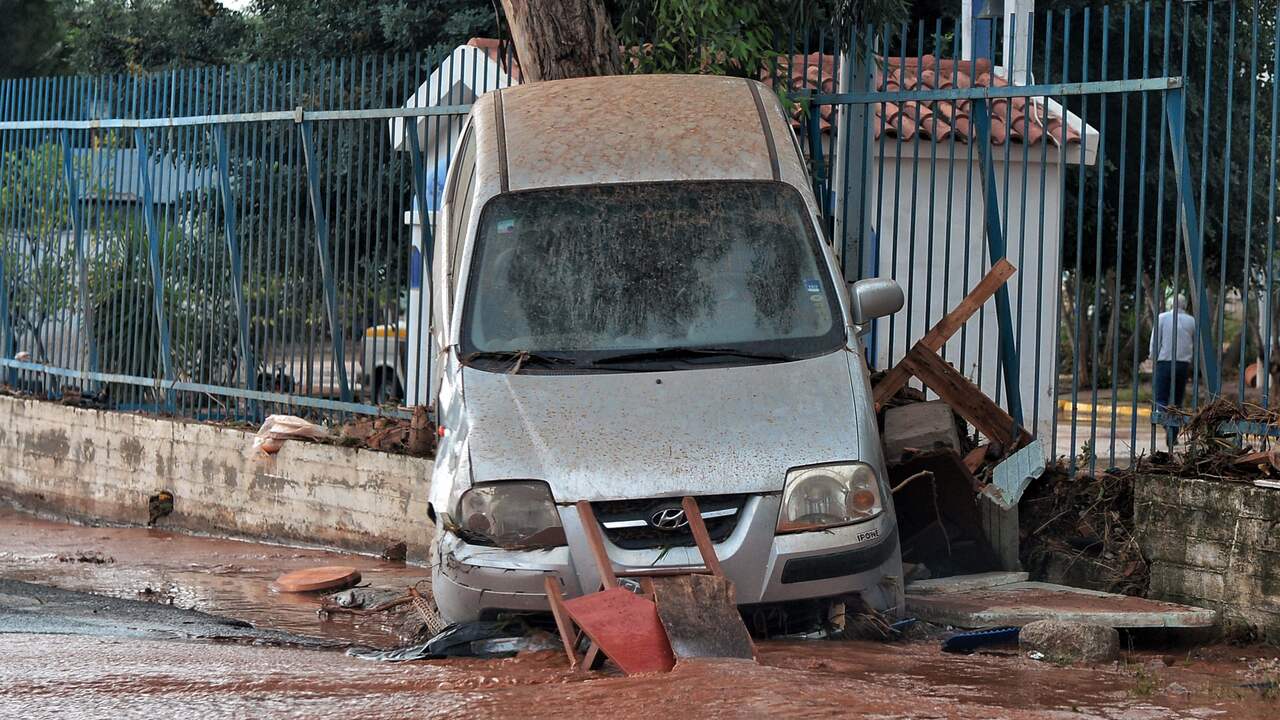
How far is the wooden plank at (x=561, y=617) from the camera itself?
542cm

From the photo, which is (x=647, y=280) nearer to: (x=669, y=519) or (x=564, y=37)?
(x=669, y=519)

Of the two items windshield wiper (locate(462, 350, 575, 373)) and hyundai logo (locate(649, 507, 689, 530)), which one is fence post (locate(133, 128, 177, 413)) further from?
hyundai logo (locate(649, 507, 689, 530))

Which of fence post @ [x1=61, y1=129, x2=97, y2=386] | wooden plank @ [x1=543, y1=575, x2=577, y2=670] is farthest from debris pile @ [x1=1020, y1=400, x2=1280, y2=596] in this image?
fence post @ [x1=61, y1=129, x2=97, y2=386]

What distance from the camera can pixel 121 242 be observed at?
40.1 feet

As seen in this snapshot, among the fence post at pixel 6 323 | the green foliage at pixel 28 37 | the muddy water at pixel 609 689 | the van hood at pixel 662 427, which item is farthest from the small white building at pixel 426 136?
the green foliage at pixel 28 37

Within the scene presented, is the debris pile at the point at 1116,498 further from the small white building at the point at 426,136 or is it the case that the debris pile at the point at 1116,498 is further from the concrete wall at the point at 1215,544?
the small white building at the point at 426,136

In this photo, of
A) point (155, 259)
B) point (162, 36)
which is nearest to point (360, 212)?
point (155, 259)

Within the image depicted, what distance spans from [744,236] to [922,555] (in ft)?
6.37

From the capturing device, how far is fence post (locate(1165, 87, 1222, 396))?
7.07 m

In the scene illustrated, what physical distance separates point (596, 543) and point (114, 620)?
2938mm

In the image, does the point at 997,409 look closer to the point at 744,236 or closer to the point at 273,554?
the point at 744,236

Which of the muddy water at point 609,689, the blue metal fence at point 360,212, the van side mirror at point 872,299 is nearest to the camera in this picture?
the muddy water at point 609,689

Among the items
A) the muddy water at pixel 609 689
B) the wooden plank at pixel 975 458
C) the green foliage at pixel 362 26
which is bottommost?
the muddy water at pixel 609 689

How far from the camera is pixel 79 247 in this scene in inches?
496
